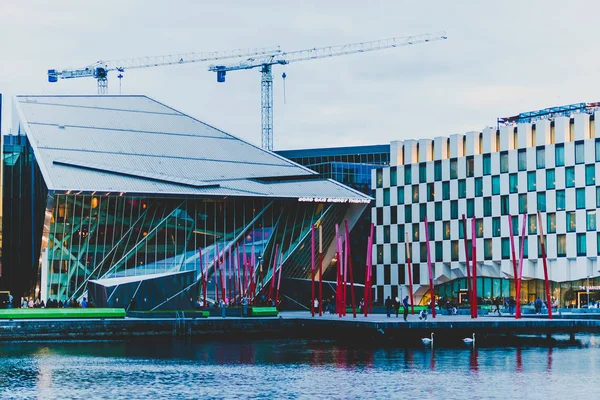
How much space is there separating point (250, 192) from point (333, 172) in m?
36.8

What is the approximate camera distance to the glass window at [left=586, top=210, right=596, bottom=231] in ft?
346

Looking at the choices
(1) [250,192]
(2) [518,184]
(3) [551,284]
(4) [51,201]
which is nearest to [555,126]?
(2) [518,184]

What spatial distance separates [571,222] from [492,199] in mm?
9243

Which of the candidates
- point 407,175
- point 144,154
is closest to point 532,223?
point 407,175

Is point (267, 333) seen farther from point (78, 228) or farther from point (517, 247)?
point (517, 247)

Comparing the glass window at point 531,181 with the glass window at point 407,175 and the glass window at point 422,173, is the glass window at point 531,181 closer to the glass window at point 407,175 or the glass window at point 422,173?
the glass window at point 422,173

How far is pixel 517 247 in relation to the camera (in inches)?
4409

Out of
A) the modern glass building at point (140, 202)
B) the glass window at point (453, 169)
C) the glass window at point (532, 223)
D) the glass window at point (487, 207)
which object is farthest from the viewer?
the glass window at point (453, 169)

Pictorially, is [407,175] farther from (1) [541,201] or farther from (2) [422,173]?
(1) [541,201]

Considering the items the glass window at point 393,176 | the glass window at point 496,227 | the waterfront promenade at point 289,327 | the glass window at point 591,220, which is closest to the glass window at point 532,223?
the glass window at point 496,227

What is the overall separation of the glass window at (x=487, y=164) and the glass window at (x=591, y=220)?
11.9 metres

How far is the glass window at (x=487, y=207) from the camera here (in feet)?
376

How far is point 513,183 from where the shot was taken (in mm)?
112375

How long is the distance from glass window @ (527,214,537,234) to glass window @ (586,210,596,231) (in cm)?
548
